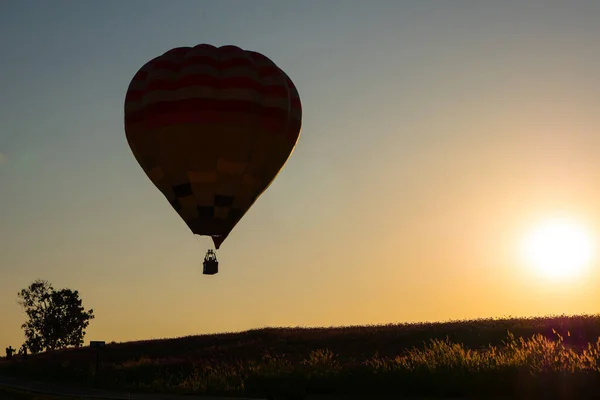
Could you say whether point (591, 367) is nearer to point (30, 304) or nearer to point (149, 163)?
point (149, 163)

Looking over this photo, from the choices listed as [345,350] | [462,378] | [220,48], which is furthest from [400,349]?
[462,378]

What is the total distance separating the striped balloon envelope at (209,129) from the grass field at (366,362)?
8435mm

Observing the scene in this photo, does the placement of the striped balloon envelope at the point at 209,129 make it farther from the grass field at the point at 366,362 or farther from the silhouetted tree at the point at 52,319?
the silhouetted tree at the point at 52,319

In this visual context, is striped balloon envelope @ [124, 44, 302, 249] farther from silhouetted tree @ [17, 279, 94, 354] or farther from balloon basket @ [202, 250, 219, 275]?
silhouetted tree @ [17, 279, 94, 354]

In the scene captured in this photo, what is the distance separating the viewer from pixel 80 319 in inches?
4222

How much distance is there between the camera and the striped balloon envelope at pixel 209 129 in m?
40.7

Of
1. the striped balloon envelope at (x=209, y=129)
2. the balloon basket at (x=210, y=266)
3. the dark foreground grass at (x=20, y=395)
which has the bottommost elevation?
the dark foreground grass at (x=20, y=395)

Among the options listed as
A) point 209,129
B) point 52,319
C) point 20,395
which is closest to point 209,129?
point 209,129

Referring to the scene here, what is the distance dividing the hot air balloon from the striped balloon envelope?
0.05 m

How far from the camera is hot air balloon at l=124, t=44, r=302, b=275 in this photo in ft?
133

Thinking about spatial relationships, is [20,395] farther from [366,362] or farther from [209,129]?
[366,362]

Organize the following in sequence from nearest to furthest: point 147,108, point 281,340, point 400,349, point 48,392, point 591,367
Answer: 1. point 591,367
2. point 48,392
3. point 147,108
4. point 400,349
5. point 281,340

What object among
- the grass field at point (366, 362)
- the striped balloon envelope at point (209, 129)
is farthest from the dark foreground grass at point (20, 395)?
the striped balloon envelope at point (209, 129)

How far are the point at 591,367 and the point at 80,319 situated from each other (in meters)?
92.4
